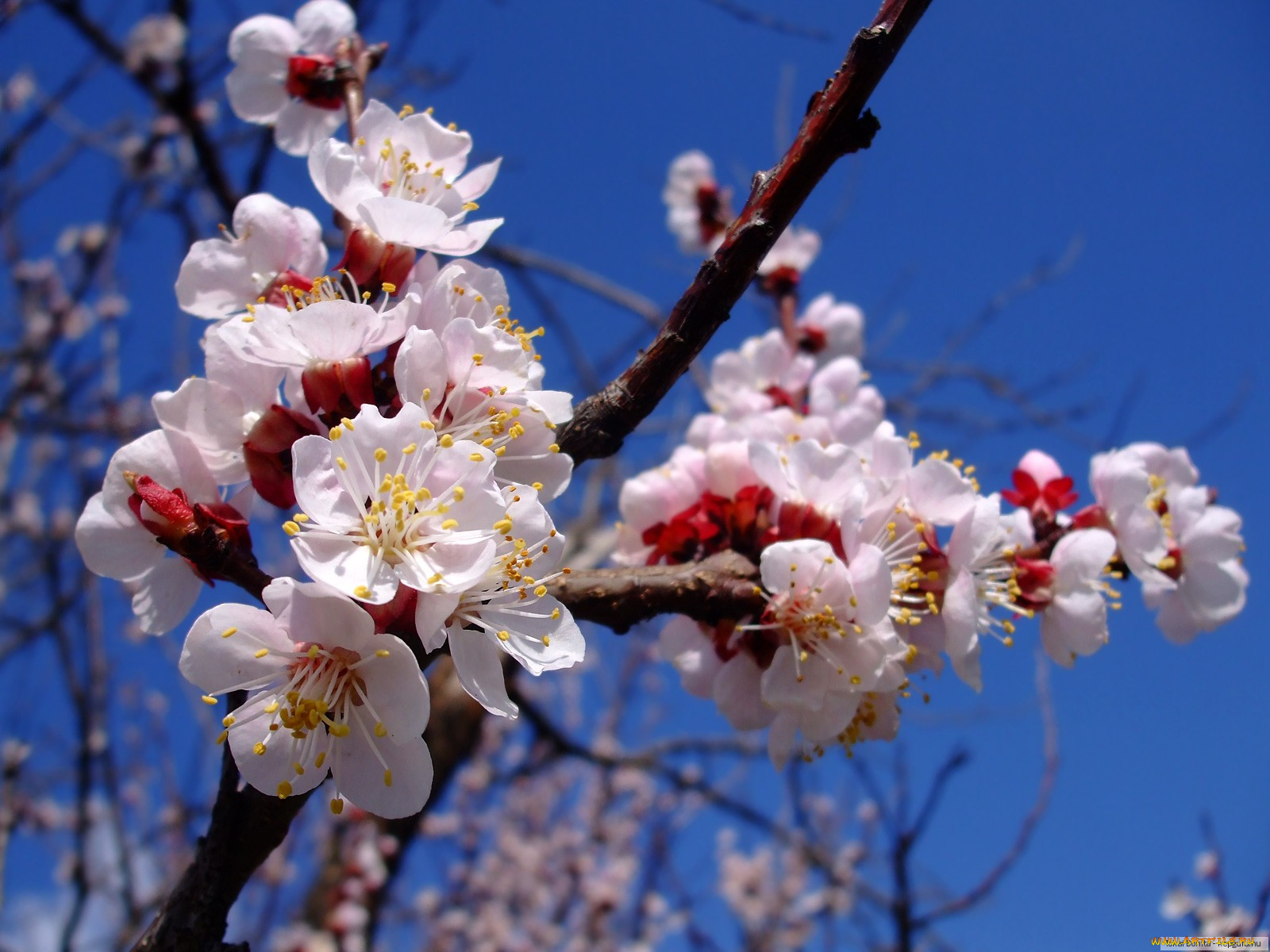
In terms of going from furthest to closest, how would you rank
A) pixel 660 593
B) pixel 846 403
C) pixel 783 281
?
pixel 783 281, pixel 846 403, pixel 660 593

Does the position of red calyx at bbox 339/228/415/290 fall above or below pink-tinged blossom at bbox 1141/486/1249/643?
below

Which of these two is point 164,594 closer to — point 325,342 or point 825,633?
point 325,342

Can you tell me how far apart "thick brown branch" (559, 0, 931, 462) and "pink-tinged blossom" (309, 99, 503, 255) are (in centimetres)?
28

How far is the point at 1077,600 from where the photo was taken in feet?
4.40

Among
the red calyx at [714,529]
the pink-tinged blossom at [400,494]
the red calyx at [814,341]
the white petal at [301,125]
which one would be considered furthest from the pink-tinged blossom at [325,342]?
the red calyx at [814,341]

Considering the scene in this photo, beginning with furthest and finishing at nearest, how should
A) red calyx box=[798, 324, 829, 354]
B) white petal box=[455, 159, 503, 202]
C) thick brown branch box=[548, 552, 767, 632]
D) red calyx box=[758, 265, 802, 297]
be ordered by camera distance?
red calyx box=[758, 265, 802, 297]
red calyx box=[798, 324, 829, 354]
white petal box=[455, 159, 503, 202]
thick brown branch box=[548, 552, 767, 632]

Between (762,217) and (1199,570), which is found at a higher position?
(1199,570)

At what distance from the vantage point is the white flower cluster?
0.86 m

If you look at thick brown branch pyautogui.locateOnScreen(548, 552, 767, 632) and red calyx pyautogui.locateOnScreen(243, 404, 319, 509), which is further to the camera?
thick brown branch pyautogui.locateOnScreen(548, 552, 767, 632)

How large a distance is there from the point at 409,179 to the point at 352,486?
60cm

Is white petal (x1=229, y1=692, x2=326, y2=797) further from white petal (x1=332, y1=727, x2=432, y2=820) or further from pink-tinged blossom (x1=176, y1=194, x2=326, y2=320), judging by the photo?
pink-tinged blossom (x1=176, y1=194, x2=326, y2=320)

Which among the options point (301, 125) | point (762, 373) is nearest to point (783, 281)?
point (762, 373)

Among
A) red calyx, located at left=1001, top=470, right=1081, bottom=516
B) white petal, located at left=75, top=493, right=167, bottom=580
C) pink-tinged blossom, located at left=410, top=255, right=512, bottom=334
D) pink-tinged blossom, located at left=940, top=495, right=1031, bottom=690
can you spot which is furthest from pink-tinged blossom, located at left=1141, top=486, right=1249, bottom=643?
white petal, located at left=75, top=493, right=167, bottom=580

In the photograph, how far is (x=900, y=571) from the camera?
4.20 feet
